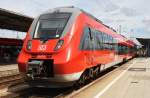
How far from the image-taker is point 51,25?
13.0 metres

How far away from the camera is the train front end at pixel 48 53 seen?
11.7m

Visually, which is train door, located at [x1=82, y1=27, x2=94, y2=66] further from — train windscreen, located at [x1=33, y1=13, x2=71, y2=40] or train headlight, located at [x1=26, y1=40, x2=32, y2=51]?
train headlight, located at [x1=26, y1=40, x2=32, y2=51]

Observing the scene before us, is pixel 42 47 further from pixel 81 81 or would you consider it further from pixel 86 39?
pixel 81 81

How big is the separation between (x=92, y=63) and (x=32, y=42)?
3.52 metres

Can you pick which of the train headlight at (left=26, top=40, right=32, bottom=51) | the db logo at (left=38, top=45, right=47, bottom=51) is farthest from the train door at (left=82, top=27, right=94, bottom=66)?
the train headlight at (left=26, top=40, right=32, bottom=51)

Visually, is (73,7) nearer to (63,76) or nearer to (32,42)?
(32,42)

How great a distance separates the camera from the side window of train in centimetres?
1331

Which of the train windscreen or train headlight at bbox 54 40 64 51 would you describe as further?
the train windscreen

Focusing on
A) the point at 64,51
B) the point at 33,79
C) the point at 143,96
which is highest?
the point at 64,51

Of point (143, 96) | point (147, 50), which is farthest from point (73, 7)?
point (147, 50)

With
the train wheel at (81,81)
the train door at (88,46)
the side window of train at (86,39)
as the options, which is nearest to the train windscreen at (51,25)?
the side window of train at (86,39)

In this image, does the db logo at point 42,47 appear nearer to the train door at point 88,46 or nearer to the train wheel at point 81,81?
the train door at point 88,46

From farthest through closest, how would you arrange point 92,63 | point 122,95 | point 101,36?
point 101,36 → point 92,63 → point 122,95

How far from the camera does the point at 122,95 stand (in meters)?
12.5
